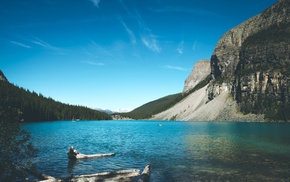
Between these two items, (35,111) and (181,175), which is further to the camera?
(35,111)

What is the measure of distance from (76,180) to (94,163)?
42.3 feet

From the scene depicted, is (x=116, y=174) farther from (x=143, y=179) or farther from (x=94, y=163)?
(x=94, y=163)

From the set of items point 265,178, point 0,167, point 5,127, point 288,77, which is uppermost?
point 288,77

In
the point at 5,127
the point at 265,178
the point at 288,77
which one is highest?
the point at 288,77

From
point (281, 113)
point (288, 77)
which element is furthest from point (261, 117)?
point (288, 77)

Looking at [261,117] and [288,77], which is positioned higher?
[288,77]

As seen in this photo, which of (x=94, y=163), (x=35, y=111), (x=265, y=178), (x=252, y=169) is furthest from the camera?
(x=35, y=111)

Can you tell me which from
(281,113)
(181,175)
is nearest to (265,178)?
(181,175)

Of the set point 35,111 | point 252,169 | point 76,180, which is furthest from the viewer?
point 35,111

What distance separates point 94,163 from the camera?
3334 centimetres

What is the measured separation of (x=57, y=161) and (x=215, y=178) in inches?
881

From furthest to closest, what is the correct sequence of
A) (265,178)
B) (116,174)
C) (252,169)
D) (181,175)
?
1. (252,169)
2. (181,175)
3. (265,178)
4. (116,174)

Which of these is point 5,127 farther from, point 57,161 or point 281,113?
point 281,113

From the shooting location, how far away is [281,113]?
180 metres
